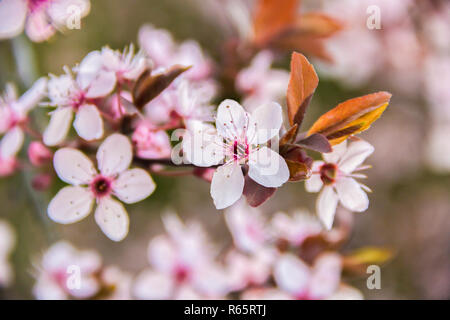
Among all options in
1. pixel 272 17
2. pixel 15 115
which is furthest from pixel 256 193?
pixel 272 17

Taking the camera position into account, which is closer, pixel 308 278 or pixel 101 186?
pixel 101 186

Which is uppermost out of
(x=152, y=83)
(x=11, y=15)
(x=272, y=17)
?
(x=272, y=17)

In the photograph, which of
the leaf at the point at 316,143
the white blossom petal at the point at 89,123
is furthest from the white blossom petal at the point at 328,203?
the white blossom petal at the point at 89,123

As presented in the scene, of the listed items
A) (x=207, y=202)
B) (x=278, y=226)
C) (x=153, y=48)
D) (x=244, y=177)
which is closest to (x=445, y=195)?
(x=207, y=202)

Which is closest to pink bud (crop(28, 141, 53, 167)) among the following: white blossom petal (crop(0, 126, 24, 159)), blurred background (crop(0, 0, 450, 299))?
white blossom petal (crop(0, 126, 24, 159))

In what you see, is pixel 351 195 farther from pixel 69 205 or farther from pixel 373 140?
pixel 373 140
